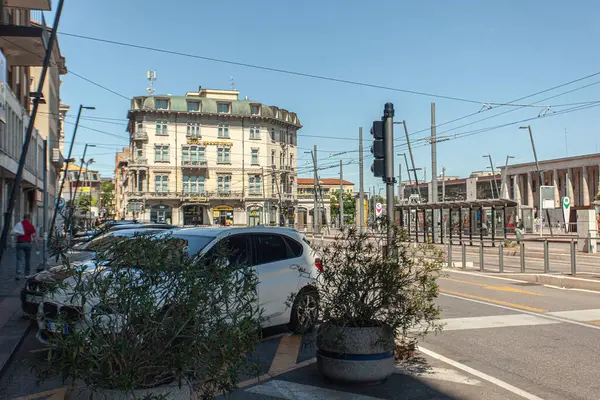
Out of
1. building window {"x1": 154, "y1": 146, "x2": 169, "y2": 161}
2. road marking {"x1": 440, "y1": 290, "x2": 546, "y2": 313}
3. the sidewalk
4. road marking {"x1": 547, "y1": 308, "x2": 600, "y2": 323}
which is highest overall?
building window {"x1": 154, "y1": 146, "x2": 169, "y2": 161}

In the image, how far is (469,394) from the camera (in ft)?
19.0

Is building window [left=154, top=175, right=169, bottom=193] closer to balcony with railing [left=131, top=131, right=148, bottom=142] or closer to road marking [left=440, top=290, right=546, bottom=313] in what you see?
balcony with railing [left=131, top=131, right=148, bottom=142]

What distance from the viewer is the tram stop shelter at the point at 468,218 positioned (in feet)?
99.6

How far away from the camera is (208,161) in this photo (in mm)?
84500

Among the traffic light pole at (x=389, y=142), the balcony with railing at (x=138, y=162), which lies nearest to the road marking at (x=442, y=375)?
the traffic light pole at (x=389, y=142)

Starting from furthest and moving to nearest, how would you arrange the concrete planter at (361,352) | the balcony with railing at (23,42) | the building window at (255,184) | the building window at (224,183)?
the building window at (255,184)
the building window at (224,183)
the balcony with railing at (23,42)
the concrete planter at (361,352)

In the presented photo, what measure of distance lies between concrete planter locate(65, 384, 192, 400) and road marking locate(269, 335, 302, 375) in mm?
2781

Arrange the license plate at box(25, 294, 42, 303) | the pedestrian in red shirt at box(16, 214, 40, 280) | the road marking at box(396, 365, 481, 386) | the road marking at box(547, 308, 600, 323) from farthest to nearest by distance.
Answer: the pedestrian in red shirt at box(16, 214, 40, 280) < the road marking at box(547, 308, 600, 323) < the license plate at box(25, 294, 42, 303) < the road marking at box(396, 365, 481, 386)

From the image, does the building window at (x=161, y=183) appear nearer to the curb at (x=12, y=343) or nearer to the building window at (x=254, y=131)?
the building window at (x=254, y=131)

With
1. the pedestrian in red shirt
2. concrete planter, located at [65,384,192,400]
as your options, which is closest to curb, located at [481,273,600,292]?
concrete planter, located at [65,384,192,400]

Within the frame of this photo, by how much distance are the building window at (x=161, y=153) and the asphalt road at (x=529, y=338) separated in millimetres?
72325

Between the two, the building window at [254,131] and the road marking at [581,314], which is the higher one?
the building window at [254,131]

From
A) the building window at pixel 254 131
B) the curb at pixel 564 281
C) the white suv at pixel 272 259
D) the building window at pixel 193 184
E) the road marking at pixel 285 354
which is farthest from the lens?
the building window at pixel 254 131

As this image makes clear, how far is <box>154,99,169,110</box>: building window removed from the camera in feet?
270
